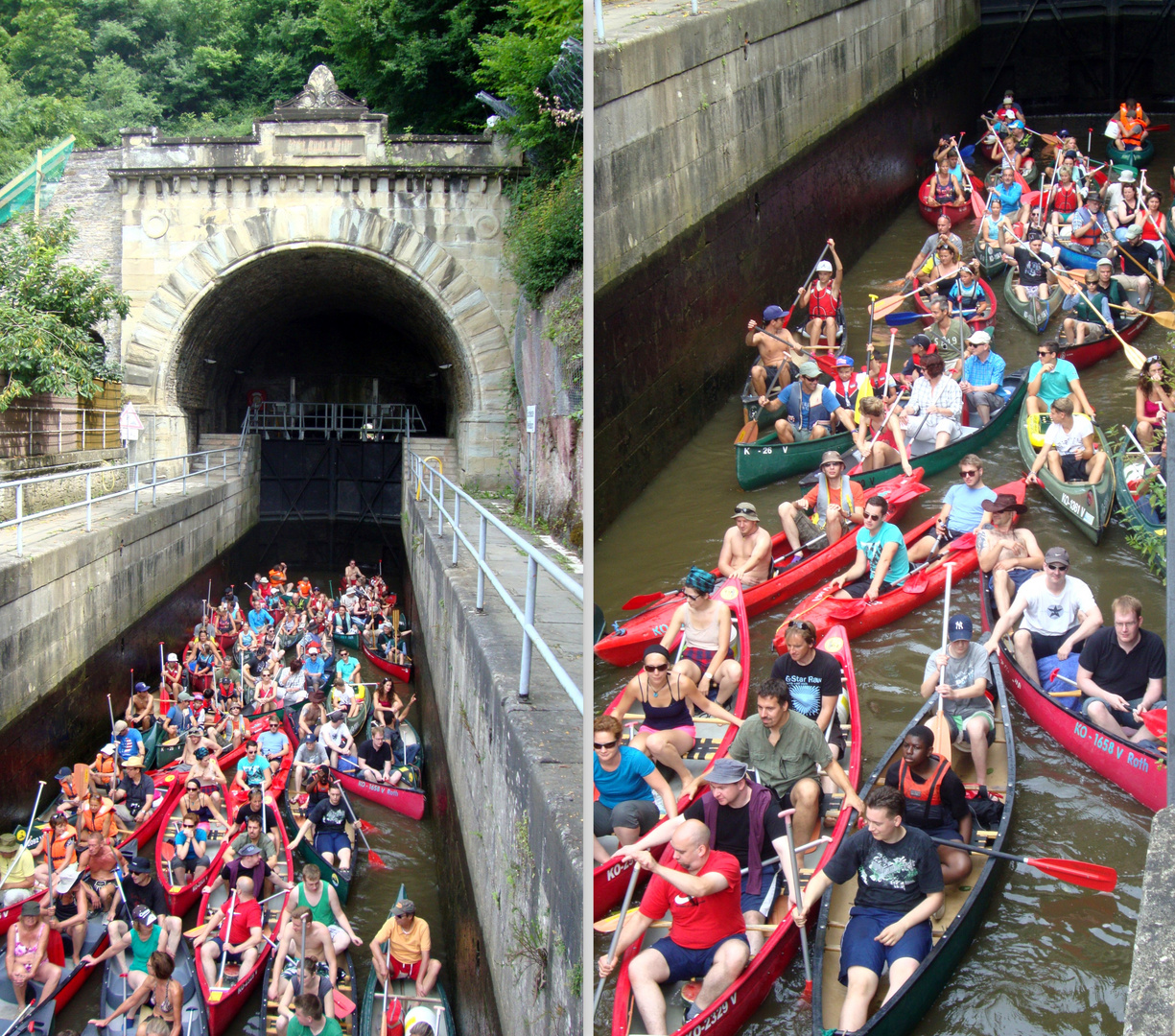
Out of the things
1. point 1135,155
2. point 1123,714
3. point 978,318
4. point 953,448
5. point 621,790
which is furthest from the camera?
point 1135,155

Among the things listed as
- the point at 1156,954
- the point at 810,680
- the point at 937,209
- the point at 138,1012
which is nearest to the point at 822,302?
the point at 937,209

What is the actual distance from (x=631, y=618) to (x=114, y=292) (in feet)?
45.1

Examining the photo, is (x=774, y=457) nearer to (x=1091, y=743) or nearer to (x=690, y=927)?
(x=1091, y=743)

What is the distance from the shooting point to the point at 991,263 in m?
14.5

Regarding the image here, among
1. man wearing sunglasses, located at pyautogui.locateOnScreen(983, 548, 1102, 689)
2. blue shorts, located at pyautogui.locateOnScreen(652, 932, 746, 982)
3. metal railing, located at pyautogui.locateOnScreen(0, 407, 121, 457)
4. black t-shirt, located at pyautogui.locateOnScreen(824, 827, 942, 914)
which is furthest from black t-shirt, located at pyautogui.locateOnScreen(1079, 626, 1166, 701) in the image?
metal railing, located at pyautogui.locateOnScreen(0, 407, 121, 457)

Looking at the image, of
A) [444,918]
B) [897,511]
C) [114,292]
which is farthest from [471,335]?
[444,918]

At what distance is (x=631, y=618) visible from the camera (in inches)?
299

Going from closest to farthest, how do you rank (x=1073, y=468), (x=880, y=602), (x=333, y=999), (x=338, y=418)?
(x=333, y=999) < (x=880, y=602) < (x=1073, y=468) < (x=338, y=418)

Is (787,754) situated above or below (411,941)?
above

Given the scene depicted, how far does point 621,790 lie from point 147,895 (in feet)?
17.2

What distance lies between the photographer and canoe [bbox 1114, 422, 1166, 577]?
318 inches

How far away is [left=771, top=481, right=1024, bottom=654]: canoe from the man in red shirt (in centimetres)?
331

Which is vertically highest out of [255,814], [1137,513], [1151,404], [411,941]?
[1151,404]

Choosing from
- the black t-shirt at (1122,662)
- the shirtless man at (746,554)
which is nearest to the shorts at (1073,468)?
the shirtless man at (746,554)
